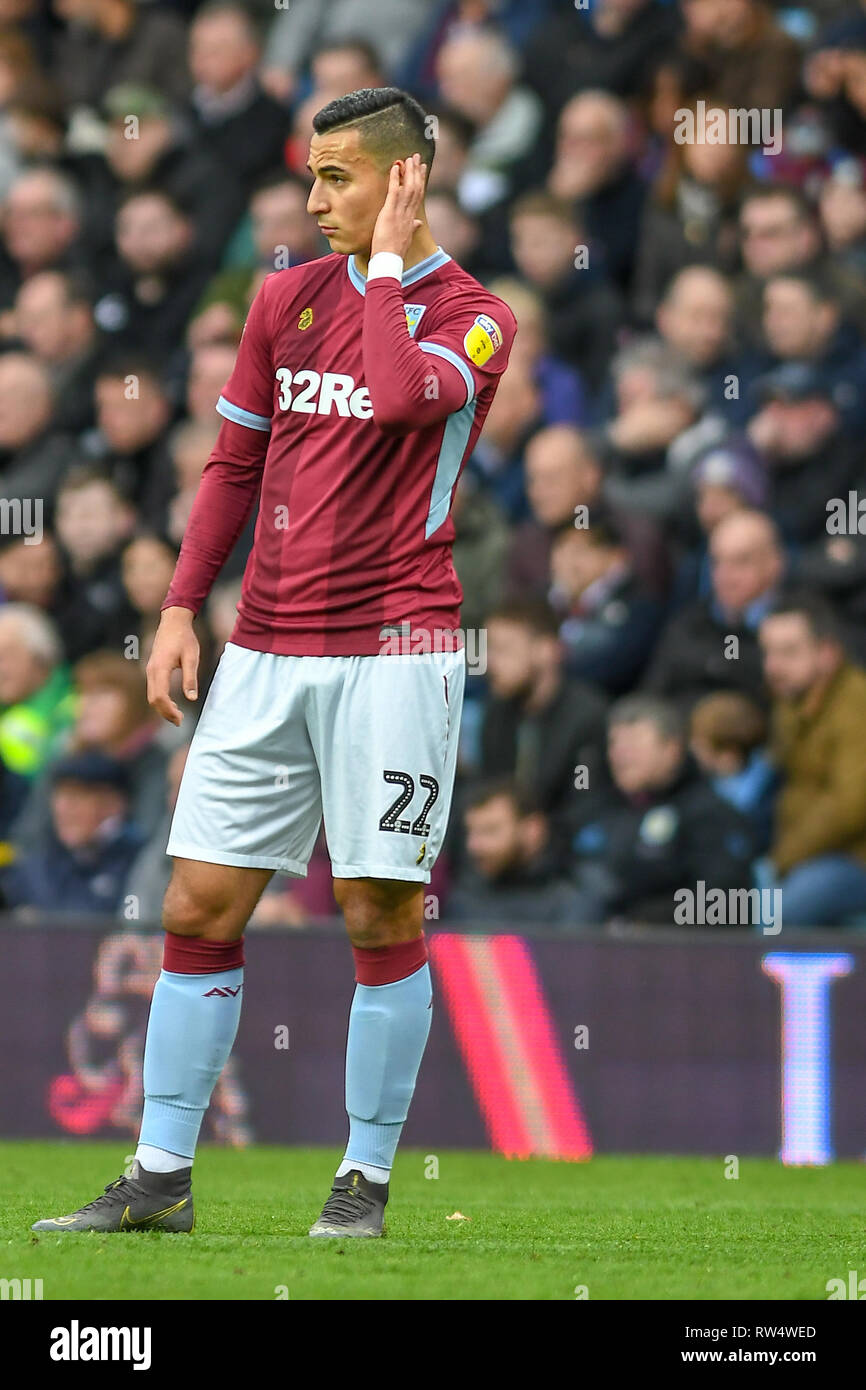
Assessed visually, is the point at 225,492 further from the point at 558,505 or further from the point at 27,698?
the point at 27,698

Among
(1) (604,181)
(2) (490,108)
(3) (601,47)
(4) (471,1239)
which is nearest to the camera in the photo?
(4) (471,1239)

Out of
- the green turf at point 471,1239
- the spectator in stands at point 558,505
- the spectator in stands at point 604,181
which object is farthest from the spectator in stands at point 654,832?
the spectator in stands at point 604,181

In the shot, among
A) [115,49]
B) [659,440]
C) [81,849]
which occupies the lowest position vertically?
[81,849]

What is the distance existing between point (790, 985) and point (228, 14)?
5.68 metres

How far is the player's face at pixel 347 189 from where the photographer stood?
437 centimetres

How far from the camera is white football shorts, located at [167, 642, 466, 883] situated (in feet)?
14.1

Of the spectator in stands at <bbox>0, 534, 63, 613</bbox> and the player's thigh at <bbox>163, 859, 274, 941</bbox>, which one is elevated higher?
the spectator in stands at <bbox>0, 534, 63, 613</bbox>

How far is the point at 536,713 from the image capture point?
8.24 metres

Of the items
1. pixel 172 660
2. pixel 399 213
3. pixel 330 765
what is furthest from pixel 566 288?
pixel 330 765

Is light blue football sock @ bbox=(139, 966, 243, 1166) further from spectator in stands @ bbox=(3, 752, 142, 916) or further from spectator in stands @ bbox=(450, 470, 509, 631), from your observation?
spectator in stands @ bbox=(450, 470, 509, 631)

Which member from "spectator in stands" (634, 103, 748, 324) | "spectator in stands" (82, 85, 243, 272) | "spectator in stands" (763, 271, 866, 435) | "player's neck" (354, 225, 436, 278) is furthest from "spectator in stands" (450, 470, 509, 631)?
"player's neck" (354, 225, 436, 278)

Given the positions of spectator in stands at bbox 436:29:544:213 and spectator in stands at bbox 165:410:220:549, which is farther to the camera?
spectator in stands at bbox 436:29:544:213

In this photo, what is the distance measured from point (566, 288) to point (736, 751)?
96.9 inches

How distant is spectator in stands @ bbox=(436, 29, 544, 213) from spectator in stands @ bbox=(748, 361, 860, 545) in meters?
1.99
